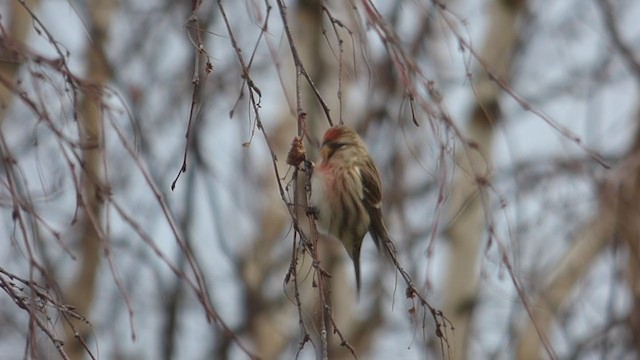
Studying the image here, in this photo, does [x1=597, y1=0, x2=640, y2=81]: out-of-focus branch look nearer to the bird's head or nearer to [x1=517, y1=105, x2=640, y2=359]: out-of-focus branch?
[x1=517, y1=105, x2=640, y2=359]: out-of-focus branch

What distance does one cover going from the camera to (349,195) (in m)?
4.16

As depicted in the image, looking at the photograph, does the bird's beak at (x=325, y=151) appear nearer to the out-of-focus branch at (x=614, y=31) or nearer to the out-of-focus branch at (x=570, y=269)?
the out-of-focus branch at (x=570, y=269)

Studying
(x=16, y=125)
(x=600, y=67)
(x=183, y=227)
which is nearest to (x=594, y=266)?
(x=600, y=67)

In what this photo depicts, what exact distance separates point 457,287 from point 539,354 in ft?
2.77

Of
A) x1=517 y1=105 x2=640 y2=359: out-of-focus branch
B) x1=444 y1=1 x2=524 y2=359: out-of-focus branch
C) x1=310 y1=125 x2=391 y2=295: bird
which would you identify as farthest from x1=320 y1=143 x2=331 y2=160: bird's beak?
x1=444 y1=1 x2=524 y2=359: out-of-focus branch

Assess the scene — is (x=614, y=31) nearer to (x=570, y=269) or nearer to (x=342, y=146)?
(x=570, y=269)

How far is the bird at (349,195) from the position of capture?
4.12 metres

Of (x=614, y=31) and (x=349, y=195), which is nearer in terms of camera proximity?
(x=349, y=195)

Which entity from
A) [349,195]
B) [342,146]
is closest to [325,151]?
[342,146]

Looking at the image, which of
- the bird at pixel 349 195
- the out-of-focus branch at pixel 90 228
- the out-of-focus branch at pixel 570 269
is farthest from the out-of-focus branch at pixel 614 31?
the out-of-focus branch at pixel 90 228

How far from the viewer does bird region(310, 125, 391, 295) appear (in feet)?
13.5

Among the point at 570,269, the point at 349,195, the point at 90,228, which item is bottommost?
the point at 349,195

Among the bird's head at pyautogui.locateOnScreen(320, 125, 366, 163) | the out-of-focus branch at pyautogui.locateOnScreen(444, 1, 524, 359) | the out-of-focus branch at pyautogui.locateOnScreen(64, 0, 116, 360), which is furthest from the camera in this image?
the out-of-focus branch at pyautogui.locateOnScreen(444, 1, 524, 359)

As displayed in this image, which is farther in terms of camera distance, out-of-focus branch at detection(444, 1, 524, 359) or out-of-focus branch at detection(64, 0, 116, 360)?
out-of-focus branch at detection(444, 1, 524, 359)
